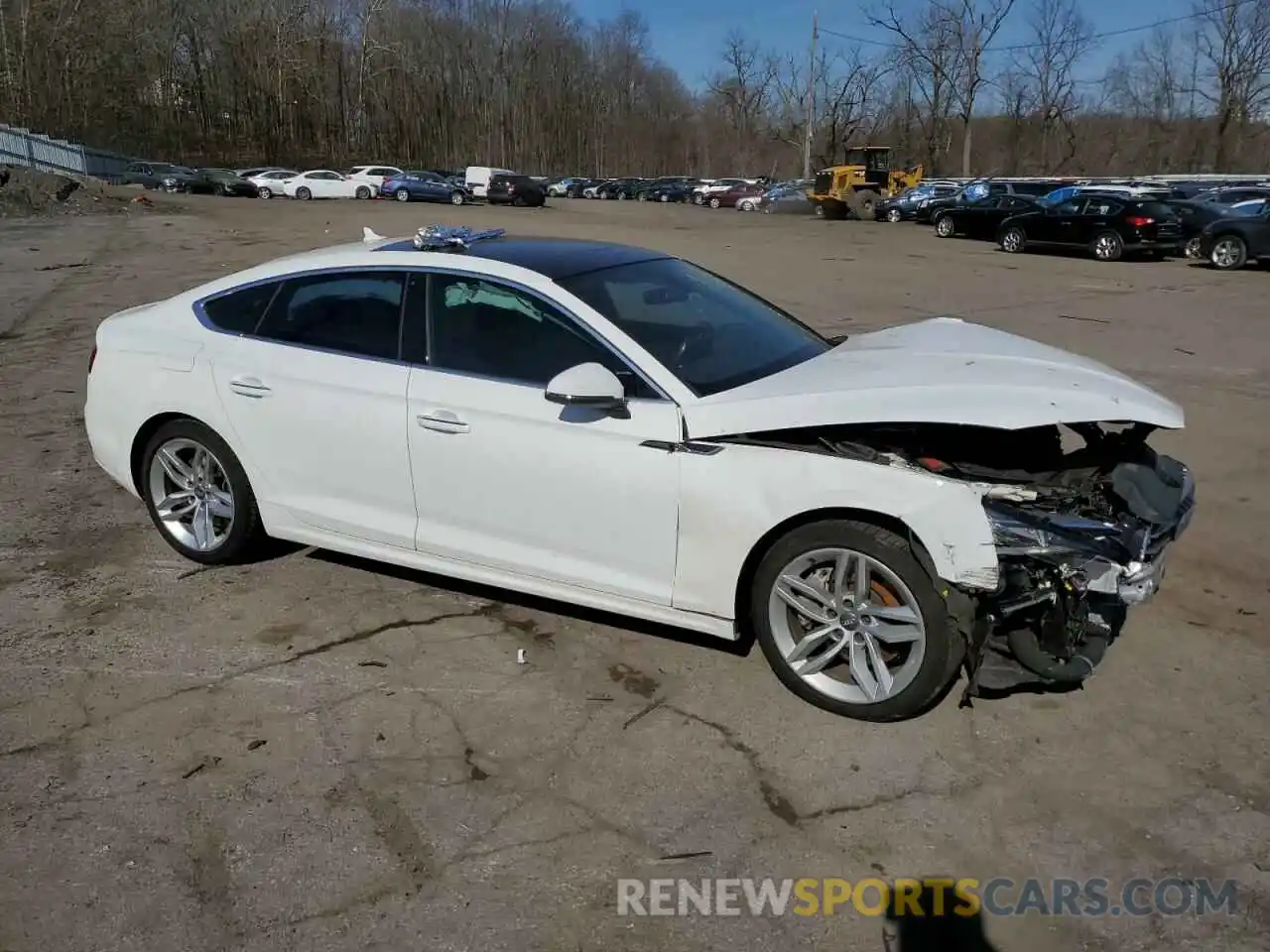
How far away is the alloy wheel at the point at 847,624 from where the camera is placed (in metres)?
3.43

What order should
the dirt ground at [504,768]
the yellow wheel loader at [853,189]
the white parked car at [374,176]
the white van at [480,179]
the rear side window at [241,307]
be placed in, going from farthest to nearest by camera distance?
1. the white parked car at [374,176]
2. the white van at [480,179]
3. the yellow wheel loader at [853,189]
4. the rear side window at [241,307]
5. the dirt ground at [504,768]

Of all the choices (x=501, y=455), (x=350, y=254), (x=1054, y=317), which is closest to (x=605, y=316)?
(x=501, y=455)

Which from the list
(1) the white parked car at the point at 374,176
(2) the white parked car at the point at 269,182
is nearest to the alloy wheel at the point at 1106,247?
(1) the white parked car at the point at 374,176

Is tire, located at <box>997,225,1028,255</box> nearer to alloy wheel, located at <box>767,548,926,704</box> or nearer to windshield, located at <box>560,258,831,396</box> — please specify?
windshield, located at <box>560,258,831,396</box>

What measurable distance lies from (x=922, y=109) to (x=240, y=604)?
293ft

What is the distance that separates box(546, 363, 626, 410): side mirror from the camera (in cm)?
354

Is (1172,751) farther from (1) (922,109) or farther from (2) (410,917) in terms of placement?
(1) (922,109)

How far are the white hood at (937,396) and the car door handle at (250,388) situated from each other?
206 centimetres

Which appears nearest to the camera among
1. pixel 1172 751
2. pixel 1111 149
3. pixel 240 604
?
pixel 1172 751

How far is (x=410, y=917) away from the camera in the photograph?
2.69 metres

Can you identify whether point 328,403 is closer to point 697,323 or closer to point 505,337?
point 505,337

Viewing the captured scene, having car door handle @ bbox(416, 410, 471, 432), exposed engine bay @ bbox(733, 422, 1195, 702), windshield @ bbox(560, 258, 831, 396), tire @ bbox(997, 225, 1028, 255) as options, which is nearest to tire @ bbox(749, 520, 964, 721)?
exposed engine bay @ bbox(733, 422, 1195, 702)

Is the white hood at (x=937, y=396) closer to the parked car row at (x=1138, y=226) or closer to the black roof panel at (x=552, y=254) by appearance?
the black roof panel at (x=552, y=254)

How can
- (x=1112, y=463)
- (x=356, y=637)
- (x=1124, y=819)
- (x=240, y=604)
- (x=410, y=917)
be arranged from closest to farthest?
(x=410, y=917)
(x=1124, y=819)
(x=1112, y=463)
(x=356, y=637)
(x=240, y=604)
